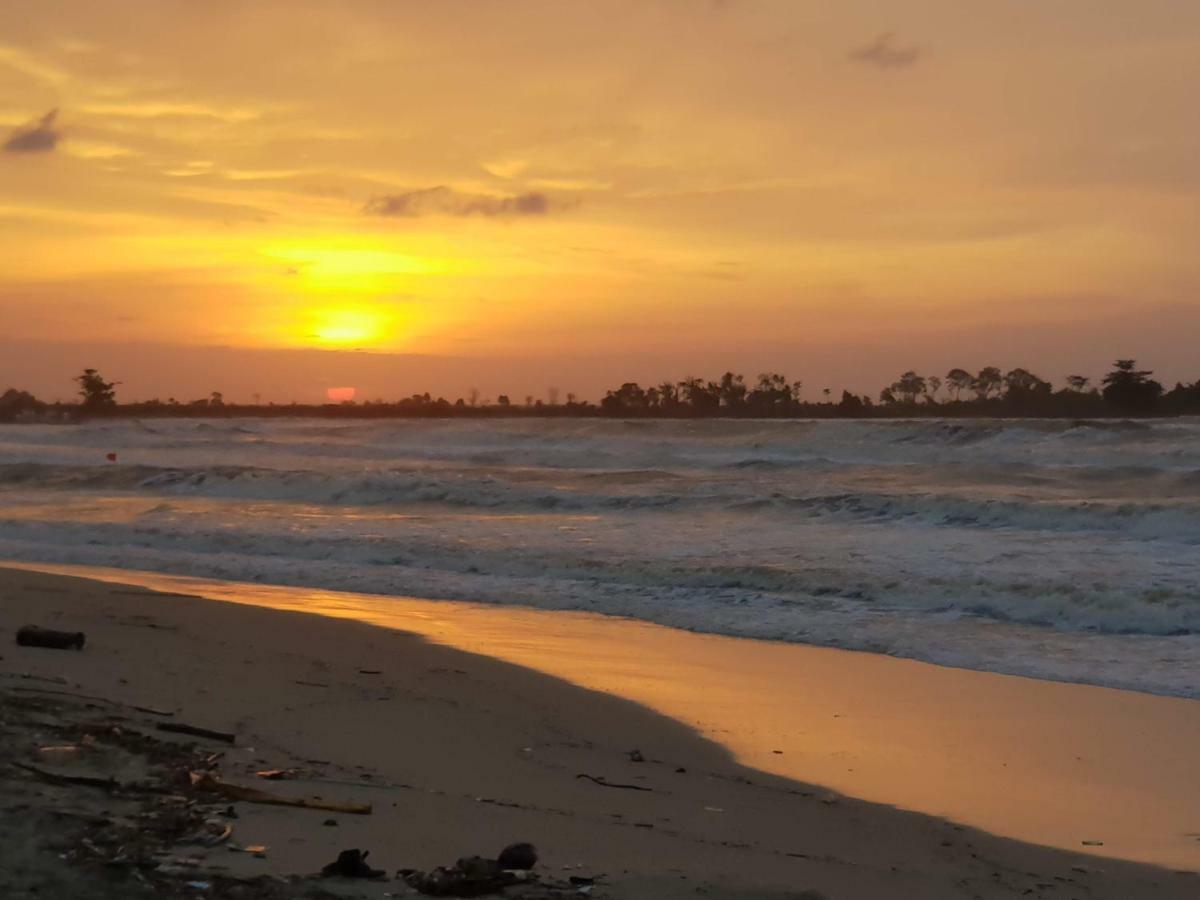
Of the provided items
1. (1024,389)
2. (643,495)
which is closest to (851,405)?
(1024,389)

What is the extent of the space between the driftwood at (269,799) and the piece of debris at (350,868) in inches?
32.7

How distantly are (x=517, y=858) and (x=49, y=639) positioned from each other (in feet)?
17.9

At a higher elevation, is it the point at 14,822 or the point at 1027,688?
the point at 14,822

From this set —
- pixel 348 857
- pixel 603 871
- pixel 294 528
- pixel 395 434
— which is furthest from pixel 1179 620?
pixel 395 434

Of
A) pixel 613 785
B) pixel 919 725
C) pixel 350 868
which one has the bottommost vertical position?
pixel 919 725

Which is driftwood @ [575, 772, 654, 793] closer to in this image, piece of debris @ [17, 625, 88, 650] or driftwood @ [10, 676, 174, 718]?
driftwood @ [10, 676, 174, 718]

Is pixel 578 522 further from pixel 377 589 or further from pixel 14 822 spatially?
Answer: pixel 14 822

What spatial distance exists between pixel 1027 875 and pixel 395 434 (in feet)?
180

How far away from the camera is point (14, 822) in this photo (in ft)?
13.7

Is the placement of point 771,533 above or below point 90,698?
below

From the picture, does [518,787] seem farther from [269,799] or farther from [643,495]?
[643,495]

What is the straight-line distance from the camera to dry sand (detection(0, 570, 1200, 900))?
4.61 metres

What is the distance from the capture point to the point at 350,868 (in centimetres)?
Answer: 405

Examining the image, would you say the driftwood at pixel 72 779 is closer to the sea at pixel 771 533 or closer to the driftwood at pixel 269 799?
the driftwood at pixel 269 799
